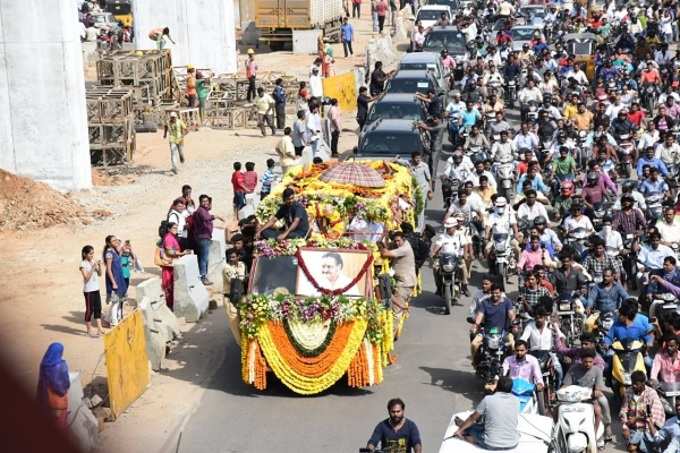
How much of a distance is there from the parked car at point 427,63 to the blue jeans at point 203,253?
15.5 metres

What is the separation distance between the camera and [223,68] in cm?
4375

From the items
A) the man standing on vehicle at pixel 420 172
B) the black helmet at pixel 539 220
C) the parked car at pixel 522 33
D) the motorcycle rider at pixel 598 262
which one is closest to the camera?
the motorcycle rider at pixel 598 262

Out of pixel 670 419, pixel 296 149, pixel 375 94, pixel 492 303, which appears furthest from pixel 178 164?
pixel 670 419

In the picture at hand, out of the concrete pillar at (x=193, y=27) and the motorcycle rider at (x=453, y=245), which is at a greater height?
the concrete pillar at (x=193, y=27)

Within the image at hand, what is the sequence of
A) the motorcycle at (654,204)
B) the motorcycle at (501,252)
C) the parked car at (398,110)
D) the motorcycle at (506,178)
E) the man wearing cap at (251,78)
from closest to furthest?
the motorcycle at (501,252)
the motorcycle at (654,204)
the motorcycle at (506,178)
the parked car at (398,110)
the man wearing cap at (251,78)

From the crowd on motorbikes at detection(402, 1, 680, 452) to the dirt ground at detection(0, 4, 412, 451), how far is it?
348 centimetres

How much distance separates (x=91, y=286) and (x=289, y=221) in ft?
9.31

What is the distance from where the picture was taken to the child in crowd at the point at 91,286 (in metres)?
Result: 15.6

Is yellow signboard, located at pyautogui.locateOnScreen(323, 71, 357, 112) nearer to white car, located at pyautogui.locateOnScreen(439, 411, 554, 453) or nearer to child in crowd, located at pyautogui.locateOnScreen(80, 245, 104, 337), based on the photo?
child in crowd, located at pyautogui.locateOnScreen(80, 245, 104, 337)

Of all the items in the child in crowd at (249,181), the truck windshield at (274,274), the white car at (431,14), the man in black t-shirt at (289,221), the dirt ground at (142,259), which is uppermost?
the white car at (431,14)

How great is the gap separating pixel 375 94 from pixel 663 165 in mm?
13085

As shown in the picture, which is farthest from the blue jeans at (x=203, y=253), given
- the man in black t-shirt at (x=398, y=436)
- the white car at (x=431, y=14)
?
the white car at (x=431, y=14)

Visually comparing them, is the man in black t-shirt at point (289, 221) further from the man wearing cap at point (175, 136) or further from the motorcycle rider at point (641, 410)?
the man wearing cap at point (175, 136)

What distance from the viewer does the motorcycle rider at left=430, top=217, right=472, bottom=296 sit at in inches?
668
